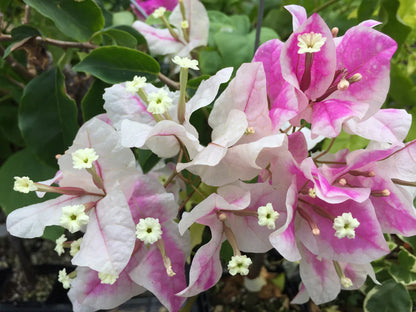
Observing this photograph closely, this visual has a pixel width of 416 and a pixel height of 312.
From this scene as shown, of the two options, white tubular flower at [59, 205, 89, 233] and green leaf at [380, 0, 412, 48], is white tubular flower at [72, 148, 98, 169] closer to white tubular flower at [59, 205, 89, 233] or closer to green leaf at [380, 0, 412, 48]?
white tubular flower at [59, 205, 89, 233]

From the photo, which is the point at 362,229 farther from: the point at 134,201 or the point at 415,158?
the point at 134,201

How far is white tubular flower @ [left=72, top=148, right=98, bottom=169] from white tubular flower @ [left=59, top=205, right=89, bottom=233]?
0.13ft

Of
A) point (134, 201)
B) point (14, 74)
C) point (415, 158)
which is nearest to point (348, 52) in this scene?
point (415, 158)

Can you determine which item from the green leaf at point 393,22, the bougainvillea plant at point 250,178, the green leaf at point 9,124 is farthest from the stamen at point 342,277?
the green leaf at point 9,124

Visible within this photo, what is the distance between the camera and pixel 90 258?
1.04 feet

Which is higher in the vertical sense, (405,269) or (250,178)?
(250,178)

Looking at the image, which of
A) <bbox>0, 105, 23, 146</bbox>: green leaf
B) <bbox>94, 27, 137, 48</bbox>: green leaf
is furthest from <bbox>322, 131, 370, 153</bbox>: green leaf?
<bbox>0, 105, 23, 146</bbox>: green leaf

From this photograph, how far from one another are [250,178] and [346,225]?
3.6 inches

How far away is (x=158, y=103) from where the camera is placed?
0.34 m

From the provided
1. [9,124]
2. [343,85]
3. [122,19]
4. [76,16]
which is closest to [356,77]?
[343,85]

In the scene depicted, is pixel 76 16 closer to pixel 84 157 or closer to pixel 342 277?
pixel 84 157

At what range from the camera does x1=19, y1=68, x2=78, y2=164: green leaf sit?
525 mm

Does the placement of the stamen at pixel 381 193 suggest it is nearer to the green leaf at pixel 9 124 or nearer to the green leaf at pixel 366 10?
the green leaf at pixel 366 10

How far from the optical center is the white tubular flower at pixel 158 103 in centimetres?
33
